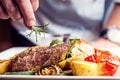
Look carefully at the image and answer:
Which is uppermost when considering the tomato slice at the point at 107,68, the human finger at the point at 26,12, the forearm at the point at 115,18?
the forearm at the point at 115,18

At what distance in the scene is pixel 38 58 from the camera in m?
0.66

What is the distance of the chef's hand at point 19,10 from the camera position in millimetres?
641

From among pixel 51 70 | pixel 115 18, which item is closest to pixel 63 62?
pixel 51 70

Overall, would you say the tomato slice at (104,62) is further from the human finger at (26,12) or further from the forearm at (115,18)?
the forearm at (115,18)

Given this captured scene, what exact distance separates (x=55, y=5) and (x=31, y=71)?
788mm

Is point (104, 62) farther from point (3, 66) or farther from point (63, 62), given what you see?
point (3, 66)

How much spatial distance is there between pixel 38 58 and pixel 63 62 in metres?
0.05

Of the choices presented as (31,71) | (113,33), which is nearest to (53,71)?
(31,71)

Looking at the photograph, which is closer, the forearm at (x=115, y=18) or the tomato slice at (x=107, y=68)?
the tomato slice at (x=107, y=68)

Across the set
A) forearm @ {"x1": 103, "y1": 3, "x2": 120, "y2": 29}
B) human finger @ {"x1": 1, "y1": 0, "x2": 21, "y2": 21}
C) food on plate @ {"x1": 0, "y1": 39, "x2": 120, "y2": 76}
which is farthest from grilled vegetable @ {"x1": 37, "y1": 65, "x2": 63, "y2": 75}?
forearm @ {"x1": 103, "y1": 3, "x2": 120, "y2": 29}

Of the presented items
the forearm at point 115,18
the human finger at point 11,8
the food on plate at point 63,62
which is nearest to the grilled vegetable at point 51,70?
the food on plate at point 63,62

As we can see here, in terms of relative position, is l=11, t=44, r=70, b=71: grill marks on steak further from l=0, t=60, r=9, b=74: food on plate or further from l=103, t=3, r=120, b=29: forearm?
l=103, t=3, r=120, b=29: forearm

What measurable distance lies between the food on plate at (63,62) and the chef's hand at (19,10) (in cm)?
7

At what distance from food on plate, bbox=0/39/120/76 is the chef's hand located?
68 mm
